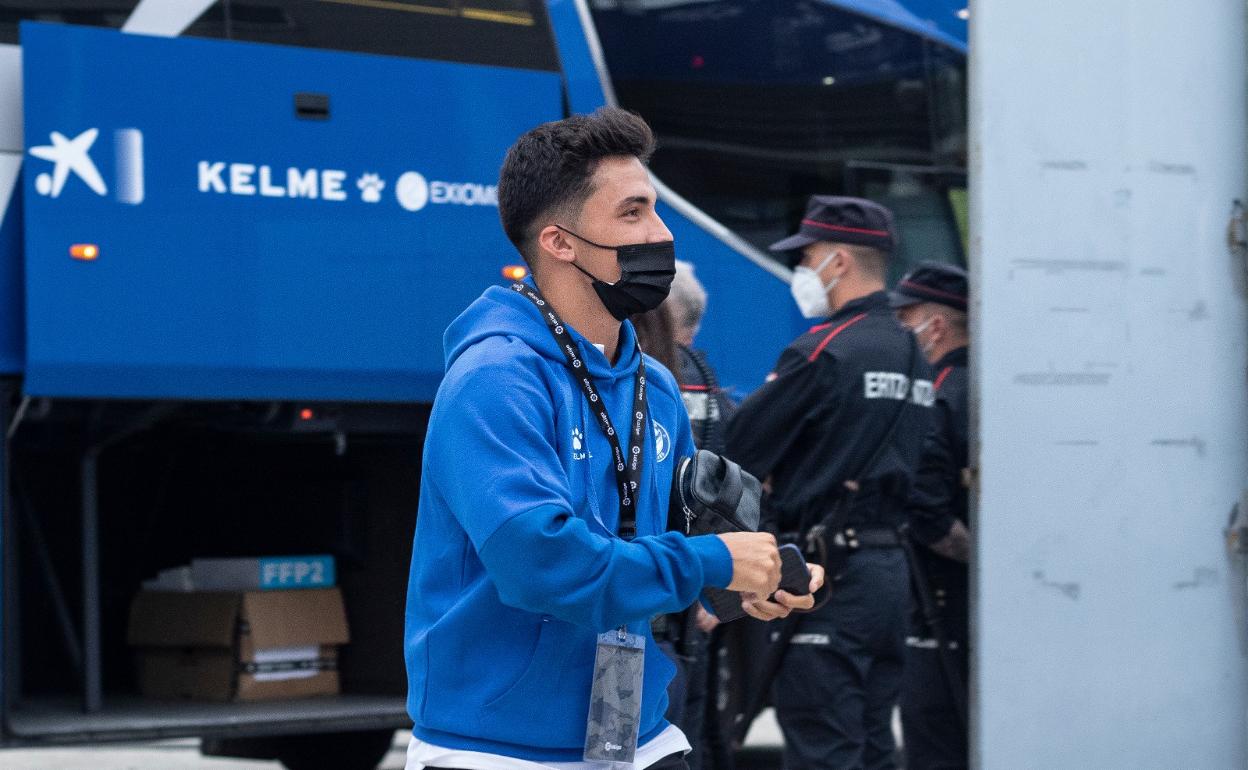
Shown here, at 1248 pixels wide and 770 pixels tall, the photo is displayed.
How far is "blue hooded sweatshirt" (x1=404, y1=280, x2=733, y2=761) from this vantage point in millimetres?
2346

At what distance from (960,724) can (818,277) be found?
1.47 meters

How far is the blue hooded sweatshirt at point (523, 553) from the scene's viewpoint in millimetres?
2346

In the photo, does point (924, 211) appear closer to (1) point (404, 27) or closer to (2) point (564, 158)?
(1) point (404, 27)

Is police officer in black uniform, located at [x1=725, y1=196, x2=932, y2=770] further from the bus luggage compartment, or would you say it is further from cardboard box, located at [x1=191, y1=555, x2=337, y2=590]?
cardboard box, located at [x1=191, y1=555, x2=337, y2=590]

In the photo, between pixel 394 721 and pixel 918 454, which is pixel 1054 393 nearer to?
pixel 918 454

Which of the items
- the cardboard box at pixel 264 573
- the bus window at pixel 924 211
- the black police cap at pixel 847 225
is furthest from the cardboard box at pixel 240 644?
the bus window at pixel 924 211

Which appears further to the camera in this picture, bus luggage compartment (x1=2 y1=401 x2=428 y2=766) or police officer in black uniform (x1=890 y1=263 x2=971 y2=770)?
bus luggage compartment (x1=2 y1=401 x2=428 y2=766)

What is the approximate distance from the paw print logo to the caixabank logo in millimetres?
719

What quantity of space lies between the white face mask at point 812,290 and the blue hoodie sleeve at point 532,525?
3.13 meters

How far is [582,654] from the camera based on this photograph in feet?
8.44

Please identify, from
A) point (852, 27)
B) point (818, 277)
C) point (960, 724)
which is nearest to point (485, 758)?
point (818, 277)

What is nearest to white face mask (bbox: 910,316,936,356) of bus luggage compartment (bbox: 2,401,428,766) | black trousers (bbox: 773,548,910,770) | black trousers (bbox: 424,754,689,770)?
black trousers (bbox: 773,548,910,770)

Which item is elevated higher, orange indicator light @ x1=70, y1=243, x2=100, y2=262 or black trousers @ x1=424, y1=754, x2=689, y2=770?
orange indicator light @ x1=70, y1=243, x2=100, y2=262

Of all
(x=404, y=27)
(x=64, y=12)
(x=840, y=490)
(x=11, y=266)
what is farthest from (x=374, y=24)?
(x=840, y=490)
